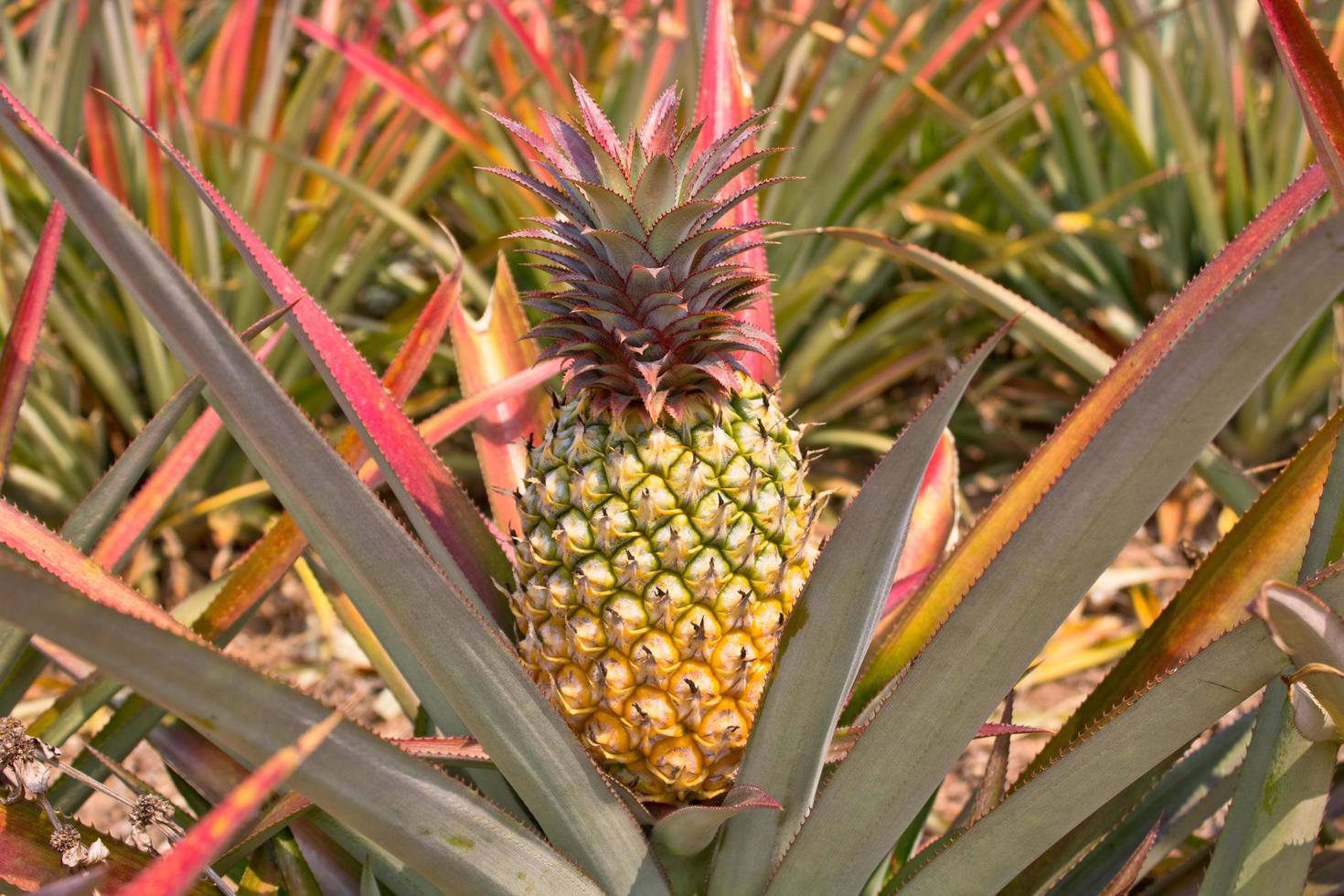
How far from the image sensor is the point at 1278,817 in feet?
2.75

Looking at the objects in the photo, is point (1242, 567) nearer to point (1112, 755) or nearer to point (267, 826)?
point (1112, 755)

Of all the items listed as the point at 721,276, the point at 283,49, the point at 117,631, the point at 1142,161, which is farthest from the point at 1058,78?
the point at 117,631

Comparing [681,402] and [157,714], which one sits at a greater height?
[681,402]

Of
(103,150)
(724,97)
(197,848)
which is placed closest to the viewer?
(197,848)

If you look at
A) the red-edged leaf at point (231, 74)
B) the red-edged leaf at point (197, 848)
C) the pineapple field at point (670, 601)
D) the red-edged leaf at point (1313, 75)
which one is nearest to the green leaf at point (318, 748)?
the pineapple field at point (670, 601)

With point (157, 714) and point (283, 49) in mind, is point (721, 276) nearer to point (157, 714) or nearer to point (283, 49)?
point (157, 714)

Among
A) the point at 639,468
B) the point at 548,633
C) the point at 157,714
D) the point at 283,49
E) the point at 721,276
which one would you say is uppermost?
the point at 283,49

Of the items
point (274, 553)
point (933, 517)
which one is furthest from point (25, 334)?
point (933, 517)

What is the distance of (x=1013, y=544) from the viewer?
2.38ft

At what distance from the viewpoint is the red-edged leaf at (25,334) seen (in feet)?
3.90

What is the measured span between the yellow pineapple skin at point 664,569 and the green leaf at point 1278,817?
386 mm

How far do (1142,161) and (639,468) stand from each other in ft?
7.17

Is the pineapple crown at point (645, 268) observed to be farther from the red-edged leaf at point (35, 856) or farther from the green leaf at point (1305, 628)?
the red-edged leaf at point (35, 856)

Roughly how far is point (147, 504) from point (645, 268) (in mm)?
648
